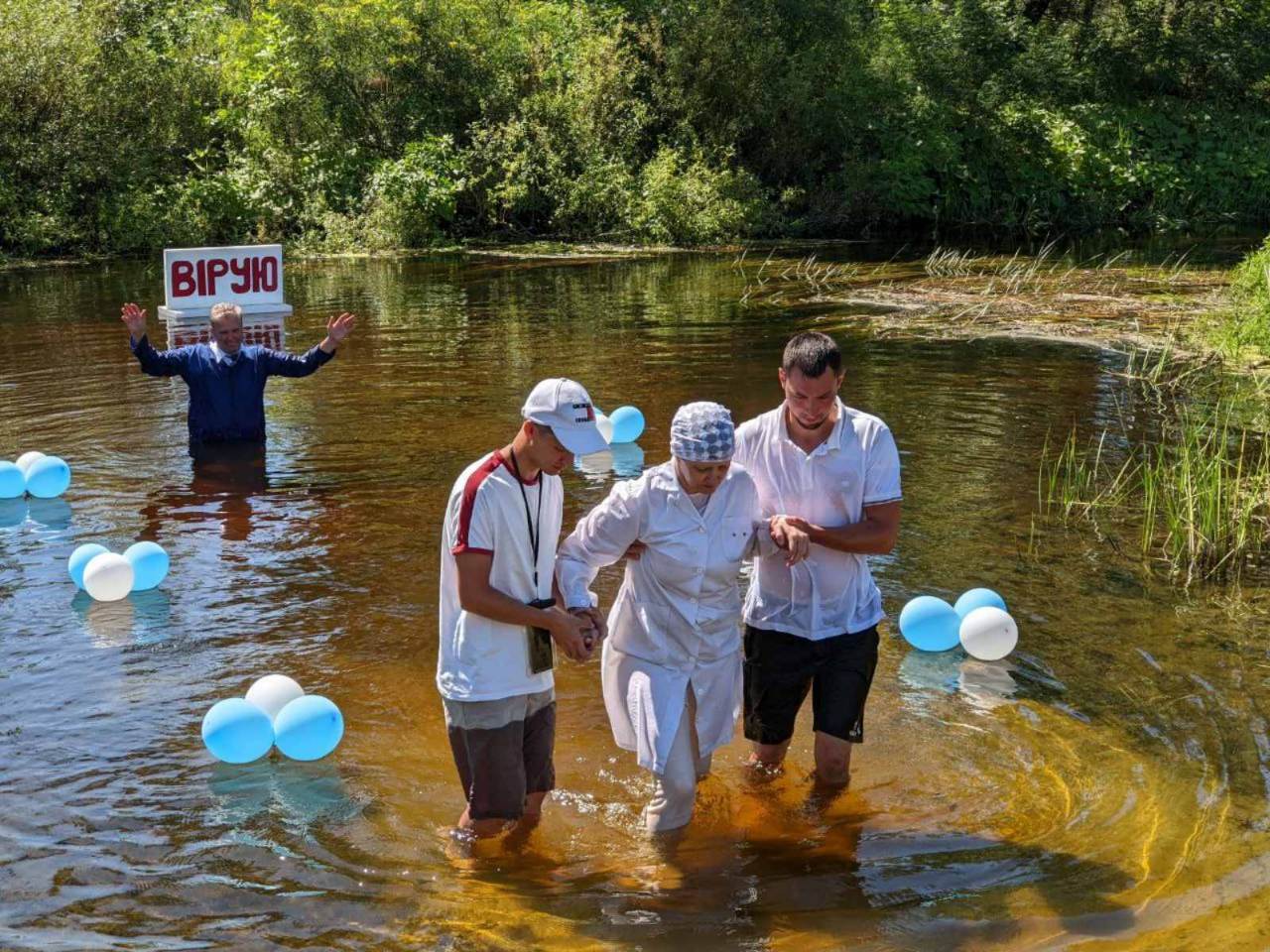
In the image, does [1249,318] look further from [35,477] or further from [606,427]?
[35,477]

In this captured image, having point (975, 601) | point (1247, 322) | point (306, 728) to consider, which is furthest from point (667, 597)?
point (1247, 322)

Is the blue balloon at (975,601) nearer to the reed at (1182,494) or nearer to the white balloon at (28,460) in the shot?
the reed at (1182,494)

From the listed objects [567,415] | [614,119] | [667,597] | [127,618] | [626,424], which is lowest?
[127,618]

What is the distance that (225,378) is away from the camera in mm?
11281

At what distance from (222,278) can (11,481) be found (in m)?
2.56

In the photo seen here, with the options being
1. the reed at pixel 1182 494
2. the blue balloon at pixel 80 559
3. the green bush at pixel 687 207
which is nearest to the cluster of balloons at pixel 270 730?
the blue balloon at pixel 80 559

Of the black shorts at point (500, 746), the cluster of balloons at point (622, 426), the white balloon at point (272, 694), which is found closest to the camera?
the black shorts at point (500, 746)

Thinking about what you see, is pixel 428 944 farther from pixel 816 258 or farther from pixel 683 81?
pixel 683 81

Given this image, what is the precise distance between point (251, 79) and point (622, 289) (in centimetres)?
1400

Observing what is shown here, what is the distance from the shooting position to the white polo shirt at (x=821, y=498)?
5520mm

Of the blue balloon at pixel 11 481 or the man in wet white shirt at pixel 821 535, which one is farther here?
the blue balloon at pixel 11 481

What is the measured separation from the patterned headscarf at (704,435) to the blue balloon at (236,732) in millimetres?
2616

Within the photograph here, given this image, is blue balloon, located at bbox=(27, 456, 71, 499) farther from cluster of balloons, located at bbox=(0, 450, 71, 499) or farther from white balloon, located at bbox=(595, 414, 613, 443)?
white balloon, located at bbox=(595, 414, 613, 443)

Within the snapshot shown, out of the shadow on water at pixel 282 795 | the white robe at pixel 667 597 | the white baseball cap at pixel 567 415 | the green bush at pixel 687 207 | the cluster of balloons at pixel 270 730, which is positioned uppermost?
the green bush at pixel 687 207
